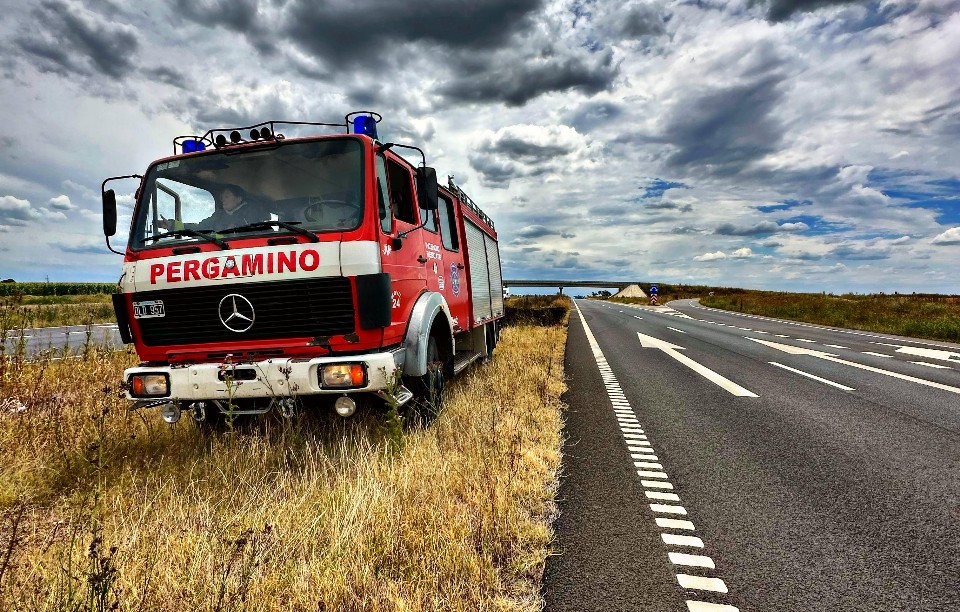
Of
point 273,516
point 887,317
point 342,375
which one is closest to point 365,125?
point 342,375

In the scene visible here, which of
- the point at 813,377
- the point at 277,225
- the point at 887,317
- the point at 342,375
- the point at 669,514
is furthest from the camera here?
the point at 887,317

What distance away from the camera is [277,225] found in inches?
156

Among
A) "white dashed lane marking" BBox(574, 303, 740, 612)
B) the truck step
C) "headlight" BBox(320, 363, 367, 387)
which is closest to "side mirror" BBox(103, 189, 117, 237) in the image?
"headlight" BBox(320, 363, 367, 387)

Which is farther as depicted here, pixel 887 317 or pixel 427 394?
pixel 887 317

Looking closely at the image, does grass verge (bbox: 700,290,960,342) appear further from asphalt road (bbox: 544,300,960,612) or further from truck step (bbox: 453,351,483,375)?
truck step (bbox: 453,351,483,375)

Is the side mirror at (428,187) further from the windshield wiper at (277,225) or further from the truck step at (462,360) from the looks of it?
the truck step at (462,360)

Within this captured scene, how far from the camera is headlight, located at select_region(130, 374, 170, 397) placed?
3955 millimetres

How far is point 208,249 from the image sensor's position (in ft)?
12.9

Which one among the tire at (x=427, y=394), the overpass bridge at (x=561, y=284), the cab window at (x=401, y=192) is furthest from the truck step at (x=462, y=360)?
the overpass bridge at (x=561, y=284)

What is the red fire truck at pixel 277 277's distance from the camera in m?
3.80

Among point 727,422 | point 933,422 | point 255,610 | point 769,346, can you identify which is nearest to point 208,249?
point 255,610

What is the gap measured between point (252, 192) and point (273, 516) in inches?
115

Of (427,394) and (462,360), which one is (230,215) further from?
(462,360)

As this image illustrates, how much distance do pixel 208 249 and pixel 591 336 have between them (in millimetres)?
13105
